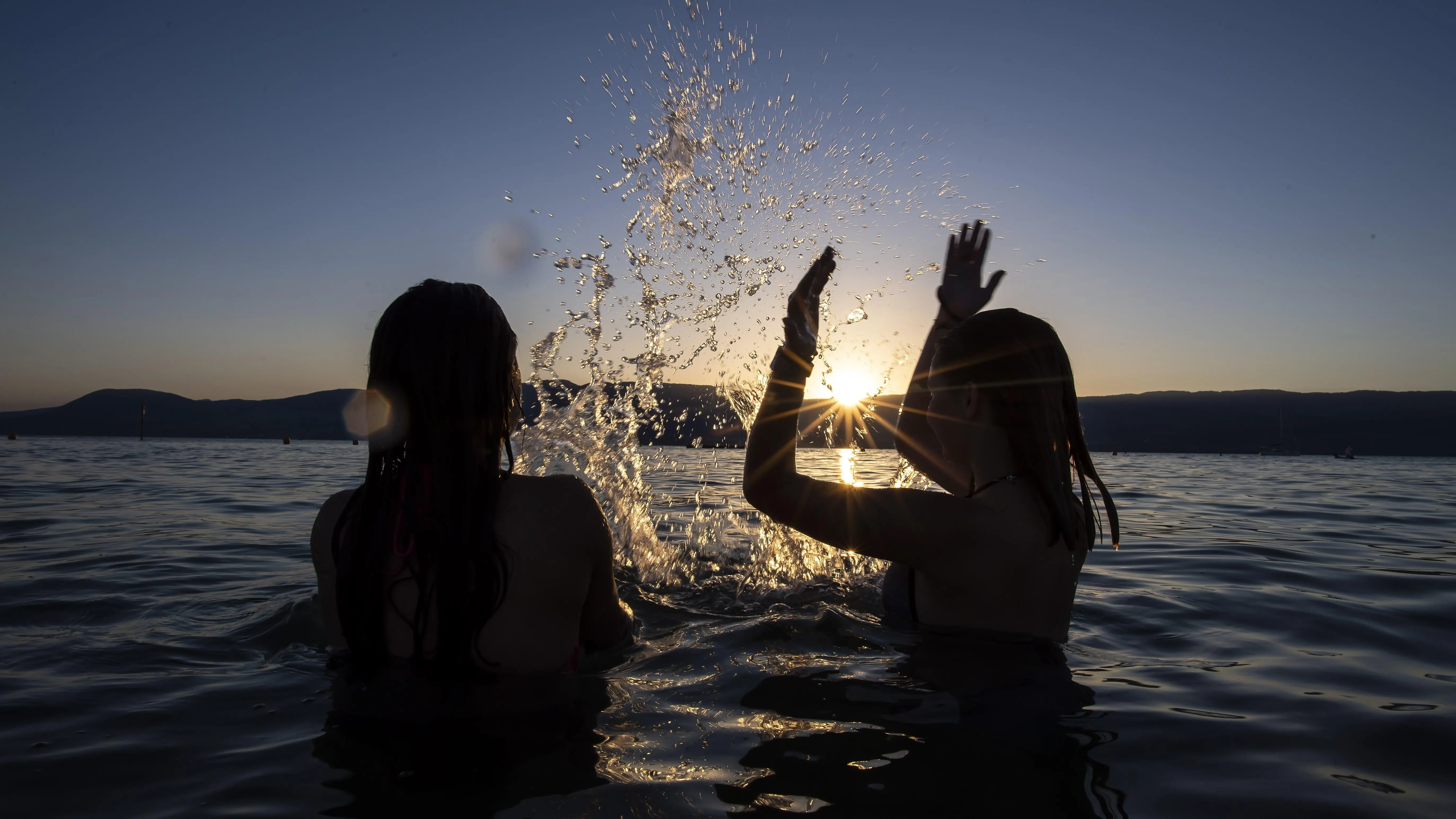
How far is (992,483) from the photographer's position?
2.55 m

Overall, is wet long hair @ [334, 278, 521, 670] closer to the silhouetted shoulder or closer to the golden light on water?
the silhouetted shoulder

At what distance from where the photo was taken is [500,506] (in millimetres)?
2330

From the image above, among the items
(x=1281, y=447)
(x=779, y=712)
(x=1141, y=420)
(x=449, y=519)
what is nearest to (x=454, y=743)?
(x=449, y=519)

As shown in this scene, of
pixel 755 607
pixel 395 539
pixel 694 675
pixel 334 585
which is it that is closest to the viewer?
pixel 395 539

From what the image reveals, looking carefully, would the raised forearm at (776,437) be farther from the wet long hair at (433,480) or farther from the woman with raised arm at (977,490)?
the wet long hair at (433,480)

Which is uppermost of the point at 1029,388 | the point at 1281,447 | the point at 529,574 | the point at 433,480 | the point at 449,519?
the point at 1029,388

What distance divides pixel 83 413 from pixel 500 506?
238014 mm

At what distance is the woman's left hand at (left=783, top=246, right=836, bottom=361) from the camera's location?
218cm

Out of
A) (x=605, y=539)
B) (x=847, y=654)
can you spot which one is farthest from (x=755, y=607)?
(x=605, y=539)

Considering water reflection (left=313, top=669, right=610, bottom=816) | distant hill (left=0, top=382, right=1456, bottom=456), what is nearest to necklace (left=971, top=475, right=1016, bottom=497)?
water reflection (left=313, top=669, right=610, bottom=816)

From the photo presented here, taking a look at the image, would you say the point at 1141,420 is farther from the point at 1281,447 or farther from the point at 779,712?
the point at 779,712

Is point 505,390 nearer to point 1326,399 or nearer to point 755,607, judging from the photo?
point 755,607

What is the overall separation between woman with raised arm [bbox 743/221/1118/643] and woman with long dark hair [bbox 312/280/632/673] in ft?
2.28

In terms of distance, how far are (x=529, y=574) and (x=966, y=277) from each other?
7.49 feet
